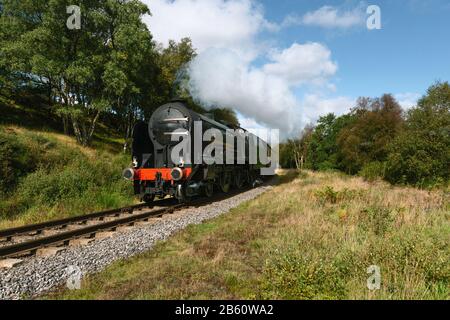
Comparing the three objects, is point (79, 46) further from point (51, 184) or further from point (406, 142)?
point (406, 142)

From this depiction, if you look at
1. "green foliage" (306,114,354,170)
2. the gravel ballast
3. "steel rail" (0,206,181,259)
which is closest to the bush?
the gravel ballast

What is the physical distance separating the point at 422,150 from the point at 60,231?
73.4ft

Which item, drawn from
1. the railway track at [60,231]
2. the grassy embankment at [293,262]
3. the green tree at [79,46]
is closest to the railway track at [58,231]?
the railway track at [60,231]

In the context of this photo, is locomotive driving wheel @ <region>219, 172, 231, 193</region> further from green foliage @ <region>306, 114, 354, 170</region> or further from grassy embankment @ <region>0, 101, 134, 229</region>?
green foliage @ <region>306, 114, 354, 170</region>

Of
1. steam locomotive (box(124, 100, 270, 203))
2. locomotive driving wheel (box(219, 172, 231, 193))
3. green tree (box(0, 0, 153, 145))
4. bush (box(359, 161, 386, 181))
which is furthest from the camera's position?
bush (box(359, 161, 386, 181))

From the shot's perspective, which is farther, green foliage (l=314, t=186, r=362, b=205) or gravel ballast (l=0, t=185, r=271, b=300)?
green foliage (l=314, t=186, r=362, b=205)

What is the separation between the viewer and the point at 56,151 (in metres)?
16.0

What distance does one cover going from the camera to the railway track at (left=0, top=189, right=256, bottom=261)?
6.49 metres

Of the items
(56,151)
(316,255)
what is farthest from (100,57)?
(316,255)

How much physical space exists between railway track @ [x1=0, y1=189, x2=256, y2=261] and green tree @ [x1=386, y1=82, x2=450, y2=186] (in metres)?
17.9

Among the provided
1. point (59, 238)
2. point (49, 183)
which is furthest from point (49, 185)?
point (59, 238)

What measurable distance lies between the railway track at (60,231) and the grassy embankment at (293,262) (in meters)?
2.16

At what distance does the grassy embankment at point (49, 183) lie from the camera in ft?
34.5

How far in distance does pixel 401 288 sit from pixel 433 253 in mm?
1141
